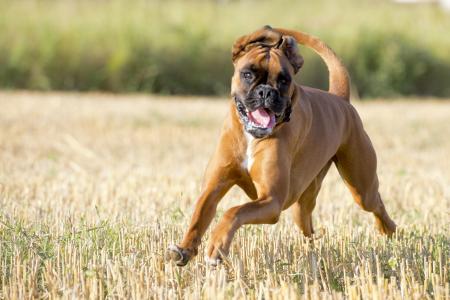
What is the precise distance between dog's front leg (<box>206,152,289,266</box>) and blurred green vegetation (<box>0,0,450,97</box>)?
14.7 m

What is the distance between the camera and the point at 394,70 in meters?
23.7

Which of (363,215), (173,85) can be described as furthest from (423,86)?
(363,215)

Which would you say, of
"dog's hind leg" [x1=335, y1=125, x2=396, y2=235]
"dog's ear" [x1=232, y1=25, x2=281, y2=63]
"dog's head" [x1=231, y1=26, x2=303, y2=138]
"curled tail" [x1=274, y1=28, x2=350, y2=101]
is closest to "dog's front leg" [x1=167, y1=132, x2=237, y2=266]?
"dog's head" [x1=231, y1=26, x2=303, y2=138]

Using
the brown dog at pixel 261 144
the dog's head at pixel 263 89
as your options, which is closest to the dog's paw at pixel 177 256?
the brown dog at pixel 261 144

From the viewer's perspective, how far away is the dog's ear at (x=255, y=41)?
240 inches

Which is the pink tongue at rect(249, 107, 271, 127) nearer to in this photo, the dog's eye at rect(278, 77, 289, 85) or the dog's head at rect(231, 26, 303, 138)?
the dog's head at rect(231, 26, 303, 138)

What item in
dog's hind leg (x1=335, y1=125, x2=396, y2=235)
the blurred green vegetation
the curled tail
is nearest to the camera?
dog's hind leg (x1=335, y1=125, x2=396, y2=235)

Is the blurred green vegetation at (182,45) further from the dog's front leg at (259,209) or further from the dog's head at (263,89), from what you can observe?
the dog's front leg at (259,209)

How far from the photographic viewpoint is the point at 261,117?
19.2 feet

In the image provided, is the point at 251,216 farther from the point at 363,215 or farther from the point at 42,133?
the point at 42,133

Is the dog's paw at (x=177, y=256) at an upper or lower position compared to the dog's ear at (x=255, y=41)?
lower

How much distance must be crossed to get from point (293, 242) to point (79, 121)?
8.87 metres

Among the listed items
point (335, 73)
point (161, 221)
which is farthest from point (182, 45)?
point (161, 221)

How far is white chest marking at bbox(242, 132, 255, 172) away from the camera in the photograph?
5949mm
